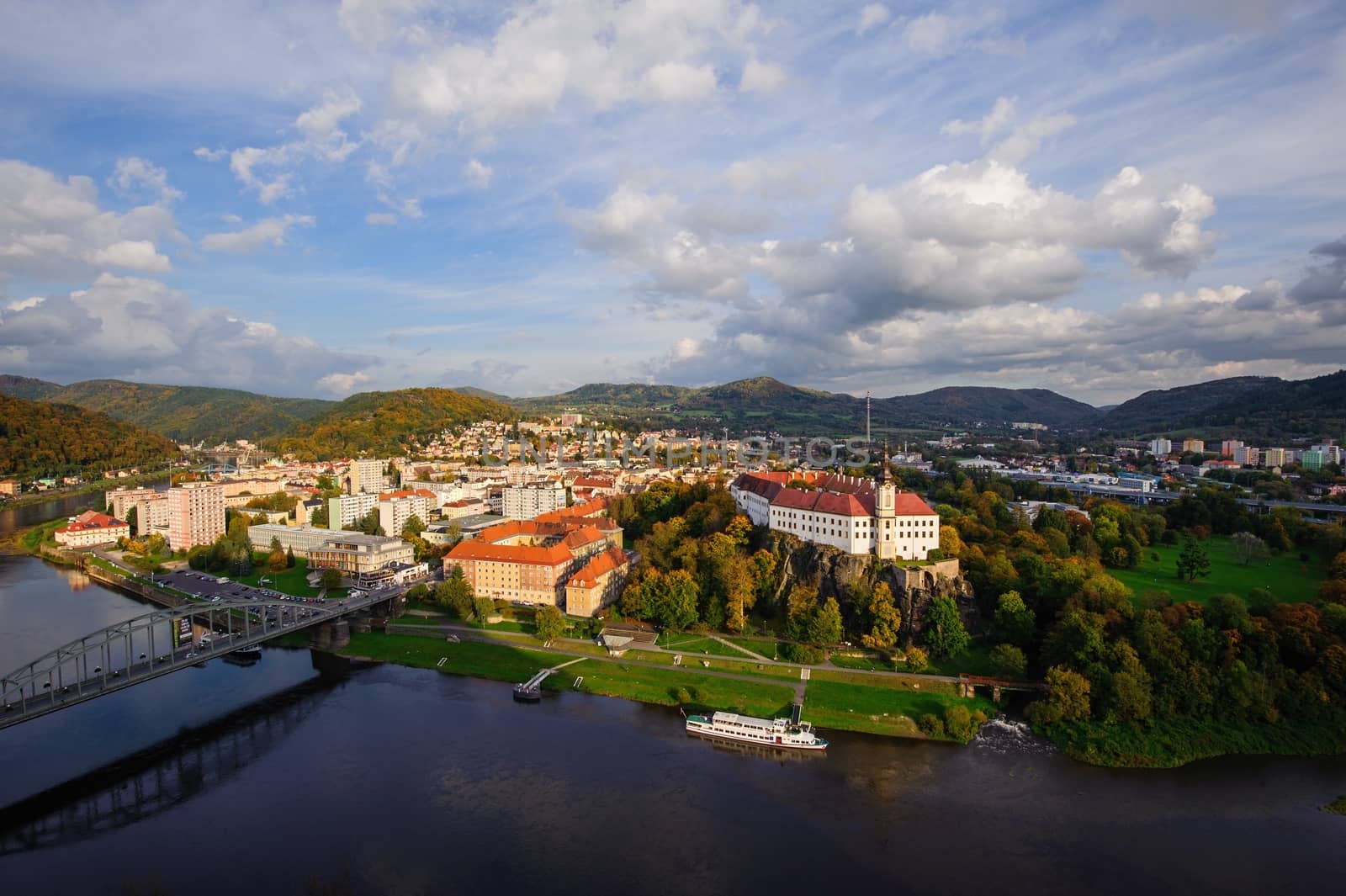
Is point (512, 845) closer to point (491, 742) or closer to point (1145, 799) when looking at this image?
point (491, 742)

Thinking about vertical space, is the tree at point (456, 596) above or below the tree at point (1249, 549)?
below

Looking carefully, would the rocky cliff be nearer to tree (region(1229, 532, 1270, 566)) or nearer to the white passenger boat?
the white passenger boat

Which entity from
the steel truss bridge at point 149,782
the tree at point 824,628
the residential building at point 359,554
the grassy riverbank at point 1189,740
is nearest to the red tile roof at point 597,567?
the tree at point 824,628

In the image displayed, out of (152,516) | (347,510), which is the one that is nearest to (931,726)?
(347,510)

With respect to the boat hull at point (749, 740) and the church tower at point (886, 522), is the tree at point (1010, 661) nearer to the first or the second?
the church tower at point (886, 522)

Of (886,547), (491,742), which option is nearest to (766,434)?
(886,547)

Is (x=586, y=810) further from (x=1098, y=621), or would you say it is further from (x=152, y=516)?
(x=152, y=516)

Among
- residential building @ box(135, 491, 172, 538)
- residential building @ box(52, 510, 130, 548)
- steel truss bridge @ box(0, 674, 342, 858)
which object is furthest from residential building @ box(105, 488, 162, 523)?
steel truss bridge @ box(0, 674, 342, 858)
